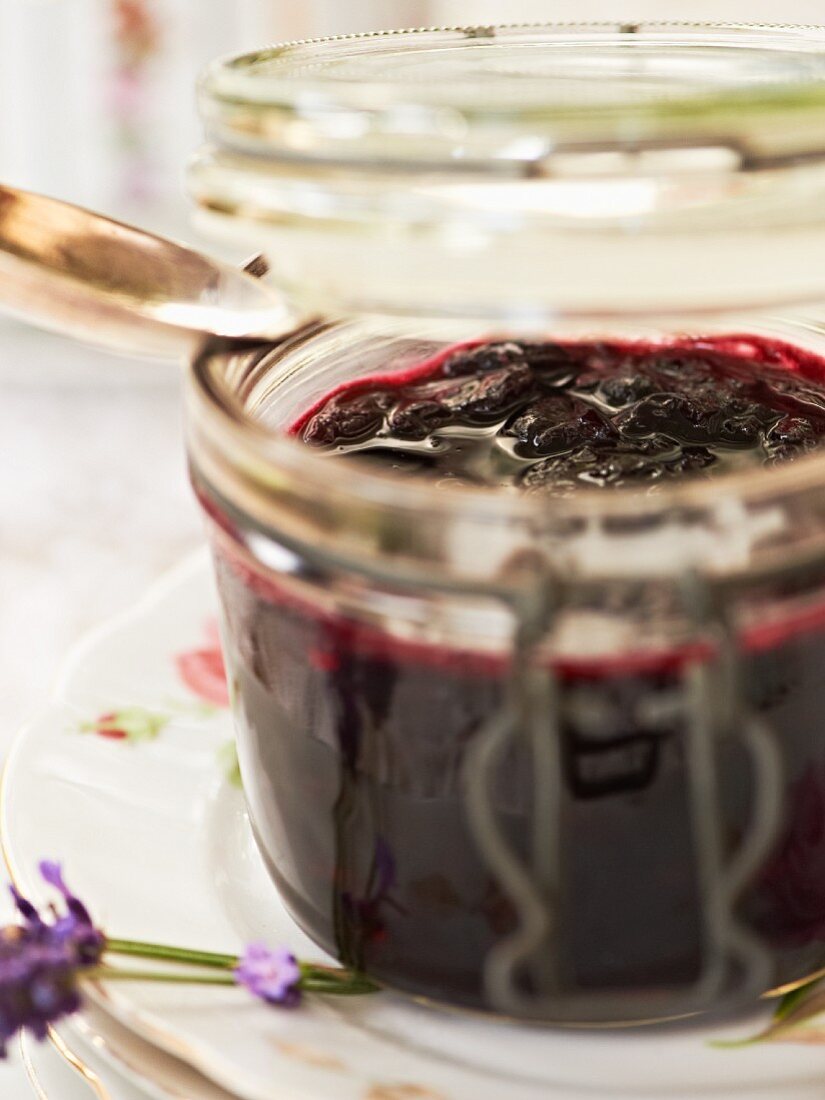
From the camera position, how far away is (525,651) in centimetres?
37

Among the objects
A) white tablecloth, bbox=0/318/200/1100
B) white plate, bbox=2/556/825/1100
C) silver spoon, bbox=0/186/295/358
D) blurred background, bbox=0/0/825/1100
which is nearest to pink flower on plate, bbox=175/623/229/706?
white plate, bbox=2/556/825/1100

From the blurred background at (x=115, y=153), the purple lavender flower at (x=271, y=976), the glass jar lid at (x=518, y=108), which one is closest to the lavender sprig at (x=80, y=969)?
the purple lavender flower at (x=271, y=976)

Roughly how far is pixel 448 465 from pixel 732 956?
0.20 m

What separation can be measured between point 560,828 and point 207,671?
31 centimetres

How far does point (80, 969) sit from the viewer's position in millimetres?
449

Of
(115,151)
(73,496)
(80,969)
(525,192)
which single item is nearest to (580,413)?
(525,192)

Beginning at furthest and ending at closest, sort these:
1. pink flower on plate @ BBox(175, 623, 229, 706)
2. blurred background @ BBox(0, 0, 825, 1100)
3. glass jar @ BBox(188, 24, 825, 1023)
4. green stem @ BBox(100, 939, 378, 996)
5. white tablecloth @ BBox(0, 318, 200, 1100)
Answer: blurred background @ BBox(0, 0, 825, 1100), white tablecloth @ BBox(0, 318, 200, 1100), pink flower on plate @ BBox(175, 623, 229, 706), green stem @ BBox(100, 939, 378, 996), glass jar @ BBox(188, 24, 825, 1023)

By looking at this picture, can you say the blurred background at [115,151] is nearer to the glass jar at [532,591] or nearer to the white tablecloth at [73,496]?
the white tablecloth at [73,496]

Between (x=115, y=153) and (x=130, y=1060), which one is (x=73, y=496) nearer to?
(x=115, y=153)

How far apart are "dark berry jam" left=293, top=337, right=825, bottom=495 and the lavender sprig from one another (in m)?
0.19

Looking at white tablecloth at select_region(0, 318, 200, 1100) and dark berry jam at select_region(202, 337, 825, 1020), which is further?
white tablecloth at select_region(0, 318, 200, 1100)

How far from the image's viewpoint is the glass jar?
0.36 m

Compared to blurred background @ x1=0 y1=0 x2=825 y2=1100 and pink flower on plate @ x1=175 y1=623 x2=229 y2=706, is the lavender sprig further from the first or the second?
blurred background @ x1=0 y1=0 x2=825 y2=1100

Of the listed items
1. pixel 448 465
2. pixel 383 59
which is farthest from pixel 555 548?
pixel 383 59
